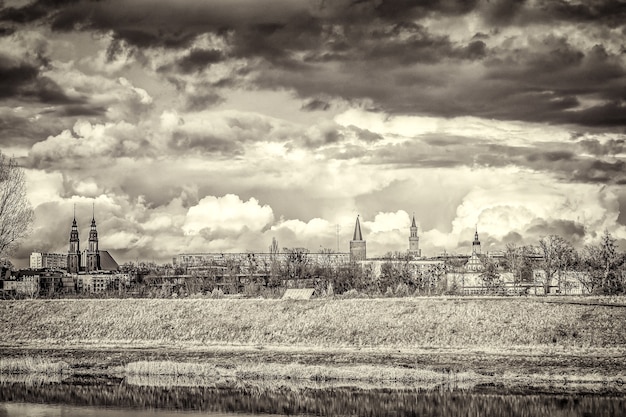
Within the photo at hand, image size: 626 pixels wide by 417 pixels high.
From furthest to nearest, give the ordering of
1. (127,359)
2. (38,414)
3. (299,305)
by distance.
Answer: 1. (299,305)
2. (127,359)
3. (38,414)

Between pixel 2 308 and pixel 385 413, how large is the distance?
56097 millimetres

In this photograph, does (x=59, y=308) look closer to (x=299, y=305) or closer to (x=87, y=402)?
(x=299, y=305)

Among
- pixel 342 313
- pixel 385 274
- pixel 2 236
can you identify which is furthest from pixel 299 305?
pixel 385 274

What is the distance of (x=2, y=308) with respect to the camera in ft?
282

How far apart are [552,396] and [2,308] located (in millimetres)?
60375

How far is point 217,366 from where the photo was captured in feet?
183

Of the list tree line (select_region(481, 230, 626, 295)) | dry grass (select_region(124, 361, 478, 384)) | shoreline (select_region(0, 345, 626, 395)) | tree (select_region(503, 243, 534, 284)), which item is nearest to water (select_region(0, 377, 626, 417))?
shoreline (select_region(0, 345, 626, 395))

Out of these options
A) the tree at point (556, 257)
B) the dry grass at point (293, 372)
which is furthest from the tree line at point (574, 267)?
the dry grass at point (293, 372)

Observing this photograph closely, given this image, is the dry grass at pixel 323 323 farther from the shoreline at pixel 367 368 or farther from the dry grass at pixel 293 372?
the dry grass at pixel 293 372

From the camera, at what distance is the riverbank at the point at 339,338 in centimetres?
5303

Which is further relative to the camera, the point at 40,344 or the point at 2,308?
the point at 2,308

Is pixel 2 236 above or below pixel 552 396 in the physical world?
above

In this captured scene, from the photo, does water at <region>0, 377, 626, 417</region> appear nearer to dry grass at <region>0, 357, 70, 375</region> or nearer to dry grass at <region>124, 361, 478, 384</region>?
dry grass at <region>124, 361, 478, 384</region>

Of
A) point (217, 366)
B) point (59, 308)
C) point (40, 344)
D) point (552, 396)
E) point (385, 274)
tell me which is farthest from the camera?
point (385, 274)
